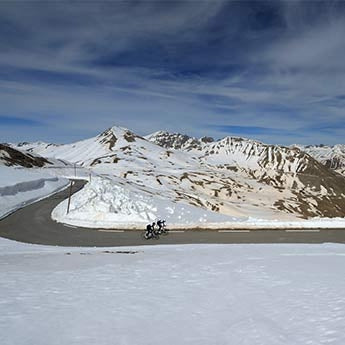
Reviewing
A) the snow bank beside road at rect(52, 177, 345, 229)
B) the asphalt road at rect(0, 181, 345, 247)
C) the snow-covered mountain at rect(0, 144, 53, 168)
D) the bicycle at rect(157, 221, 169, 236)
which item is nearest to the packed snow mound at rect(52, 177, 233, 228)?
the snow bank beside road at rect(52, 177, 345, 229)

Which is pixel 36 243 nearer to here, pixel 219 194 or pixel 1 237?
pixel 1 237

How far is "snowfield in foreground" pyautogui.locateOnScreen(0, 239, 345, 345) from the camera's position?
6859mm

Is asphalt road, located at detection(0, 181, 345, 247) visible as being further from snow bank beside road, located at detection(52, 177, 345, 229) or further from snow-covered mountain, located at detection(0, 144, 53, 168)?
snow-covered mountain, located at detection(0, 144, 53, 168)

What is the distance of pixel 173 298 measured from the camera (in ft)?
30.5

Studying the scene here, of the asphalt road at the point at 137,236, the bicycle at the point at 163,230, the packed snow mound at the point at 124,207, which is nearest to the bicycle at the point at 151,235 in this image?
the asphalt road at the point at 137,236

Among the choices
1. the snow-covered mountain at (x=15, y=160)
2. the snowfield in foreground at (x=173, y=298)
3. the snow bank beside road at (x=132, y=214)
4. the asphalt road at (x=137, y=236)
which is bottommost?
the snowfield in foreground at (x=173, y=298)

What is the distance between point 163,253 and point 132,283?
16.6ft

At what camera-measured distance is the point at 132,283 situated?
35.1ft

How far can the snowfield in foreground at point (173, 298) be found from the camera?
6.86m

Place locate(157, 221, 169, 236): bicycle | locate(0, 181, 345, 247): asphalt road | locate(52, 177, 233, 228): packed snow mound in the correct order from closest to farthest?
locate(0, 181, 345, 247): asphalt road < locate(157, 221, 169, 236): bicycle < locate(52, 177, 233, 228): packed snow mound

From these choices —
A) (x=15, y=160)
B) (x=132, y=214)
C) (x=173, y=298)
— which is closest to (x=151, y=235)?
(x=173, y=298)

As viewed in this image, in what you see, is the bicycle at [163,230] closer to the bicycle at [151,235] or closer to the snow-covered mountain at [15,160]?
the bicycle at [151,235]

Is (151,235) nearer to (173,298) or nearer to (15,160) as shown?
(173,298)

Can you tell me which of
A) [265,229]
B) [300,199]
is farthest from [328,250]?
[300,199]
